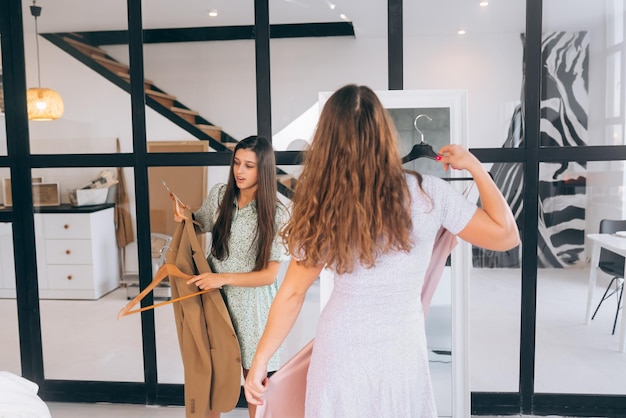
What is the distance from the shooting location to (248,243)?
87.0 inches

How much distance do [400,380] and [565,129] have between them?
1.75 meters

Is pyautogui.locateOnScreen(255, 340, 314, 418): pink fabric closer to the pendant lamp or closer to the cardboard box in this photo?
the cardboard box

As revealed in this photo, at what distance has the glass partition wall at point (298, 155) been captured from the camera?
103 inches

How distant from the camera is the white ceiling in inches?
103

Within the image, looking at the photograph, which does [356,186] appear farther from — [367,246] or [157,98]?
[157,98]

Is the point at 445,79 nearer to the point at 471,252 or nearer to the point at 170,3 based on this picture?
the point at 471,252

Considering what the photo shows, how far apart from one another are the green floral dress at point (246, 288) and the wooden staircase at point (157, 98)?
592 millimetres

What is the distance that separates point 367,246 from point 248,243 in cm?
98

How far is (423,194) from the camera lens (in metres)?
1.34

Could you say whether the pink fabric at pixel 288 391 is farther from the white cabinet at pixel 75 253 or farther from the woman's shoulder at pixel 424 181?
the white cabinet at pixel 75 253

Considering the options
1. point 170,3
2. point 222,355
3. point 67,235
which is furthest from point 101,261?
point 170,3

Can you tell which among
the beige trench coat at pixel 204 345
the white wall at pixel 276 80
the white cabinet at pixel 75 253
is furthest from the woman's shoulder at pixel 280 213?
the white cabinet at pixel 75 253

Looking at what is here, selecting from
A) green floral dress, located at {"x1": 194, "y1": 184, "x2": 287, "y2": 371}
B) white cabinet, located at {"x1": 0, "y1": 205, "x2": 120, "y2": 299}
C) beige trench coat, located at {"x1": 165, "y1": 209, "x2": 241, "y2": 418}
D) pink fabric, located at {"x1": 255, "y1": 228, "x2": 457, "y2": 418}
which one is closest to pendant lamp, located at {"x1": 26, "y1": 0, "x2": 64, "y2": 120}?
white cabinet, located at {"x1": 0, "y1": 205, "x2": 120, "y2": 299}

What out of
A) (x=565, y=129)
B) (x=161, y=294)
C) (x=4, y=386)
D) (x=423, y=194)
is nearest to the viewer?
(x=423, y=194)
